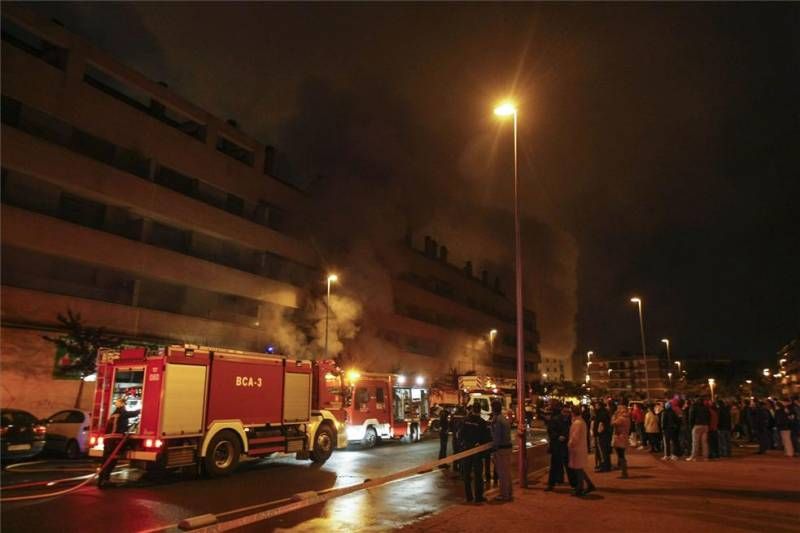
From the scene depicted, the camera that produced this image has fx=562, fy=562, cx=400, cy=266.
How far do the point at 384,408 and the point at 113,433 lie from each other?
9.96m

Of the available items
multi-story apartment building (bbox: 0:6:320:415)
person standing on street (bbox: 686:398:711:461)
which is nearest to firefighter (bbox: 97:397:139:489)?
multi-story apartment building (bbox: 0:6:320:415)

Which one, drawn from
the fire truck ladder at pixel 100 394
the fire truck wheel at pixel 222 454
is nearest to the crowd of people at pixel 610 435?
the fire truck wheel at pixel 222 454

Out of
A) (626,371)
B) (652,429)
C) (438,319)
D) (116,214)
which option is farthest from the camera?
(626,371)

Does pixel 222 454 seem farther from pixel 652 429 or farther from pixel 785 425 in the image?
pixel 785 425

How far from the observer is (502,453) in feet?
28.7

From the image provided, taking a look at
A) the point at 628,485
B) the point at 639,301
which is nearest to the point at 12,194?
the point at 628,485

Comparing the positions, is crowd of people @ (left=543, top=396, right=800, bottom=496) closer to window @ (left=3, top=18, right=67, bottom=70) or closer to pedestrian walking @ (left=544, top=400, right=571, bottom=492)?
pedestrian walking @ (left=544, top=400, right=571, bottom=492)

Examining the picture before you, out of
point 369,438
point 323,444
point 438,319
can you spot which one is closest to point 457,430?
point 323,444

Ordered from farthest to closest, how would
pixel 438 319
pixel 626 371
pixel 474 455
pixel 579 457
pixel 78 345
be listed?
pixel 626 371 → pixel 438 319 → pixel 78 345 → pixel 579 457 → pixel 474 455

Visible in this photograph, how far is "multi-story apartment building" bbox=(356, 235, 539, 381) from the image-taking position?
4278 cm

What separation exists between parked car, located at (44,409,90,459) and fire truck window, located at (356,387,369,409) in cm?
752

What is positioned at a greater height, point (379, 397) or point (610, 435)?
point (379, 397)

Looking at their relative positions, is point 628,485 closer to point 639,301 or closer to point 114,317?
point 114,317

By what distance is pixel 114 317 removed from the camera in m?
23.8
